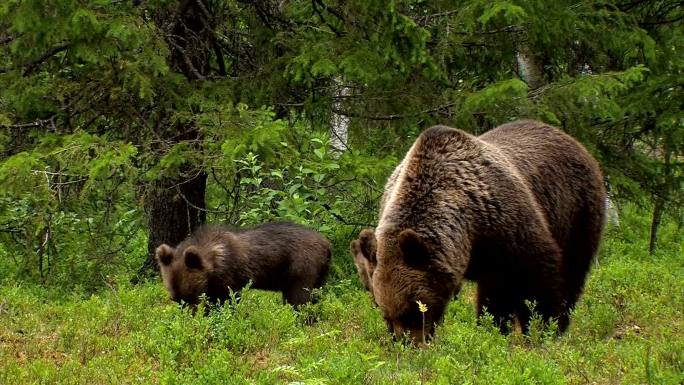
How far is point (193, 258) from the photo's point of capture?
370 inches

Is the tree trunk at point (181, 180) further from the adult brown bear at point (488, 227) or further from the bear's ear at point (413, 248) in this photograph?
the bear's ear at point (413, 248)

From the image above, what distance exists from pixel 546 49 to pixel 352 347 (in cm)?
707

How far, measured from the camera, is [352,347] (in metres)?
6.45

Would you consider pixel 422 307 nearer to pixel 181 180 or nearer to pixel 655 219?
pixel 181 180

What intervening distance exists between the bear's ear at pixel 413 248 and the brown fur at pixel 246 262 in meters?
3.34

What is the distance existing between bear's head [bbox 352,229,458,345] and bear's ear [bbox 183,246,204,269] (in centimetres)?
303

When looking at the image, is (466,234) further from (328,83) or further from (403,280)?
(328,83)

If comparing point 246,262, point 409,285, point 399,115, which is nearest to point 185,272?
point 246,262

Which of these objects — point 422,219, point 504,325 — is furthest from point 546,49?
point 422,219

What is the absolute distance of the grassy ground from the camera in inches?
229

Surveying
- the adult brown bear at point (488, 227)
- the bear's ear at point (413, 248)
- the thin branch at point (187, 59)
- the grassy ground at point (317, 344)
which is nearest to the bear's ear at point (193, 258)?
the grassy ground at point (317, 344)

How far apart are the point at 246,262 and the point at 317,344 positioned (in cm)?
304

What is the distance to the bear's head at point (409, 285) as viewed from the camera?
672 centimetres

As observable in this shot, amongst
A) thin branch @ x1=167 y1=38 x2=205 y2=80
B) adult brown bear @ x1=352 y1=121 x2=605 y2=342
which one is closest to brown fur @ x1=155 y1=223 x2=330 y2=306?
adult brown bear @ x1=352 y1=121 x2=605 y2=342
